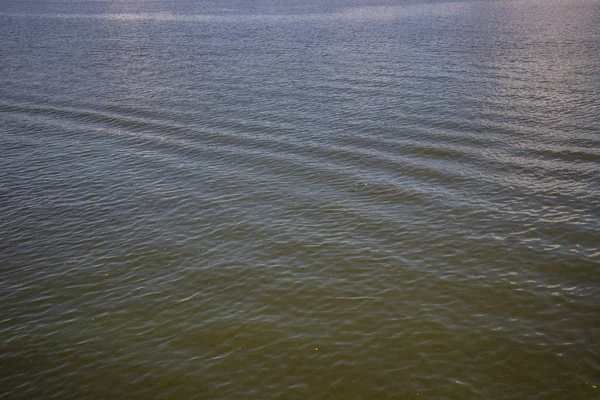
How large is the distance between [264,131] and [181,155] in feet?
22.7

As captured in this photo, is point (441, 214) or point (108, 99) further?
point (108, 99)

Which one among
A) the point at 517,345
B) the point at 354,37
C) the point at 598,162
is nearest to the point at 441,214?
the point at 517,345

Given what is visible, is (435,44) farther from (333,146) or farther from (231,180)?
(231,180)

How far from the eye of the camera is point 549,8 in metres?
102

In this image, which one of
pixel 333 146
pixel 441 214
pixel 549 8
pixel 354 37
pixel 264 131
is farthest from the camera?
pixel 549 8

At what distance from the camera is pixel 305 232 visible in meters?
26.6

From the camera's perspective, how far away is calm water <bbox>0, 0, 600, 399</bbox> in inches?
710

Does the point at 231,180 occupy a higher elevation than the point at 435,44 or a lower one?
lower

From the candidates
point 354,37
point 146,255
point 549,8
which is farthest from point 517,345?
point 549,8

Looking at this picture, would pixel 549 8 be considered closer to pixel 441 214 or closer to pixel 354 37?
pixel 354 37

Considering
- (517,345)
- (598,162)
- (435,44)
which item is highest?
(435,44)

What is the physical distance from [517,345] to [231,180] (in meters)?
20.1

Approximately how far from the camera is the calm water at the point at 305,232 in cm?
1803

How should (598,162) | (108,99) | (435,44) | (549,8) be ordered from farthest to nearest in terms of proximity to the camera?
1. (549,8)
2. (435,44)
3. (108,99)
4. (598,162)
